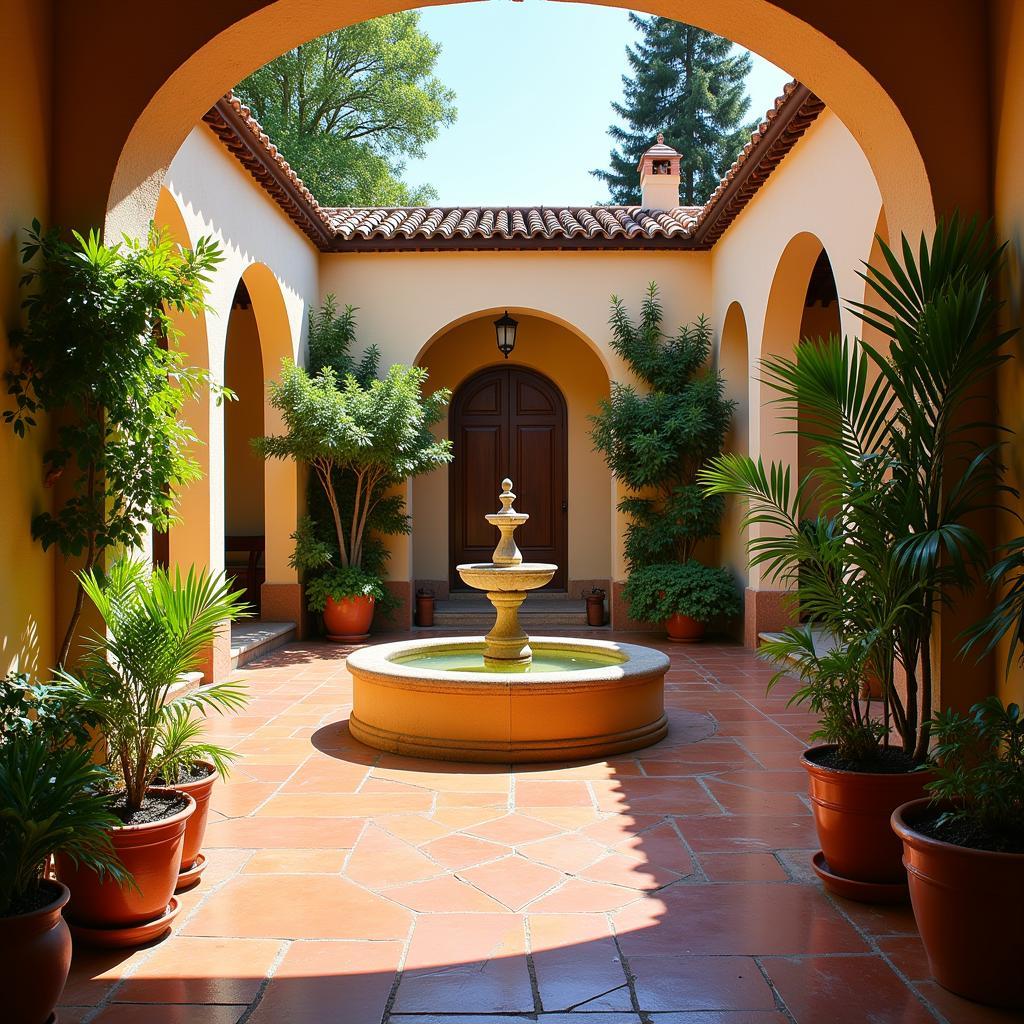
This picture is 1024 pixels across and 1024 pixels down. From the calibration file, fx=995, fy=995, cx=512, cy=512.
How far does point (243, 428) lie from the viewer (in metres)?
13.2

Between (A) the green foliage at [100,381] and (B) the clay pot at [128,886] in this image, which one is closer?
(B) the clay pot at [128,886]

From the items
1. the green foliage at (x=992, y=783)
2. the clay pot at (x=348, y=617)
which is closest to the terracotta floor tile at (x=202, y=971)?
the green foliage at (x=992, y=783)

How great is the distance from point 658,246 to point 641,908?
31.3 feet

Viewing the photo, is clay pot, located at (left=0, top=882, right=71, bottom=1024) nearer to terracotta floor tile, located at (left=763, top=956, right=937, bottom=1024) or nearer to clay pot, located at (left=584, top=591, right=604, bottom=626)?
terracotta floor tile, located at (left=763, top=956, right=937, bottom=1024)

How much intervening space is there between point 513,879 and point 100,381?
2554 mm

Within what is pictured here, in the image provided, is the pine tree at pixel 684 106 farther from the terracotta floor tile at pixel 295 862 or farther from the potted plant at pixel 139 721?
the potted plant at pixel 139 721

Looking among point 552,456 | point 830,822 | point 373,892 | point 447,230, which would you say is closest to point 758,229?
point 447,230

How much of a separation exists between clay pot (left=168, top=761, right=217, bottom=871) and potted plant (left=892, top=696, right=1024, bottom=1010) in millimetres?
2492

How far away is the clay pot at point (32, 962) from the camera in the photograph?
2576mm

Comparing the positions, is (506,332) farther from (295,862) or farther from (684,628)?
(295,862)

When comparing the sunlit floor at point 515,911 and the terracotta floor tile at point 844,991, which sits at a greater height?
the terracotta floor tile at point 844,991

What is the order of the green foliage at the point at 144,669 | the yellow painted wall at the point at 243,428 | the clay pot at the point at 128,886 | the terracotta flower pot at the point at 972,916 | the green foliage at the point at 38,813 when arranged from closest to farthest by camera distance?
the green foliage at the point at 38,813 → the terracotta flower pot at the point at 972,916 → the clay pot at the point at 128,886 → the green foliage at the point at 144,669 → the yellow painted wall at the point at 243,428

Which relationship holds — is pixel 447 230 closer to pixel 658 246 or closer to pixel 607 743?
pixel 658 246

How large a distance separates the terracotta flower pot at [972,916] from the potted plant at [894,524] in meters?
0.69
